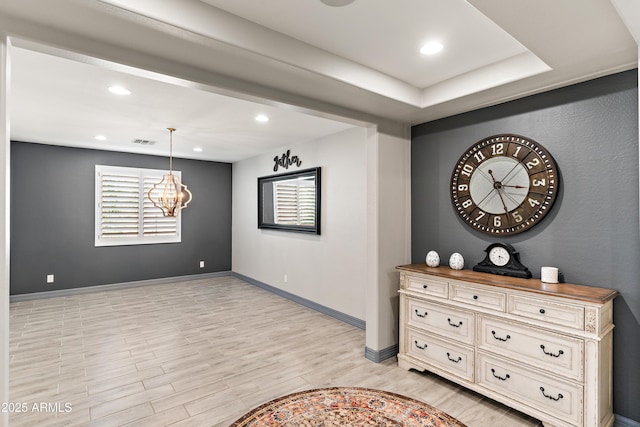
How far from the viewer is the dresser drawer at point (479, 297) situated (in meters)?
2.58

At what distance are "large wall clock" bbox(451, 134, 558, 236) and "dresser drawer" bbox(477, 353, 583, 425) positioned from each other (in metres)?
1.07

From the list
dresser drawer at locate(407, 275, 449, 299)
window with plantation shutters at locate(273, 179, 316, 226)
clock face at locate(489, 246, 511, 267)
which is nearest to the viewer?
clock face at locate(489, 246, 511, 267)

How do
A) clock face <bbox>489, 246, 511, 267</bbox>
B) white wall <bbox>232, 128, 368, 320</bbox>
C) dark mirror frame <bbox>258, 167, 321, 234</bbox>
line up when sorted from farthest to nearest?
dark mirror frame <bbox>258, 167, 321, 234</bbox>
white wall <bbox>232, 128, 368, 320</bbox>
clock face <bbox>489, 246, 511, 267</bbox>

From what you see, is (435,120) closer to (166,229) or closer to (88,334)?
(88,334)

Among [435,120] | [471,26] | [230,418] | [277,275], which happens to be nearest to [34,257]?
[277,275]

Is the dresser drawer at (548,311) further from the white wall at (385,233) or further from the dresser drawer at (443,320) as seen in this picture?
the white wall at (385,233)

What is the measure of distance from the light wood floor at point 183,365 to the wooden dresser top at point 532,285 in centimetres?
96

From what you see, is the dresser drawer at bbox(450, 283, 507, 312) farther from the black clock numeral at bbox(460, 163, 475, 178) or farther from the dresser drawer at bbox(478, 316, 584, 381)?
the black clock numeral at bbox(460, 163, 475, 178)

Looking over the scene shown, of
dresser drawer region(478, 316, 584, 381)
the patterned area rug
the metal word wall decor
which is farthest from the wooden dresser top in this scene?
the metal word wall decor

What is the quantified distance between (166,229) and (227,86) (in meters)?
5.28

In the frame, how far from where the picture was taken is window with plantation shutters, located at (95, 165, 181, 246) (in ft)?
20.5

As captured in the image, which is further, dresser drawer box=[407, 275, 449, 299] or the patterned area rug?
dresser drawer box=[407, 275, 449, 299]

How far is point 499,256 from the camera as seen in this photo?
2.88 metres

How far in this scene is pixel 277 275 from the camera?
6.16m
